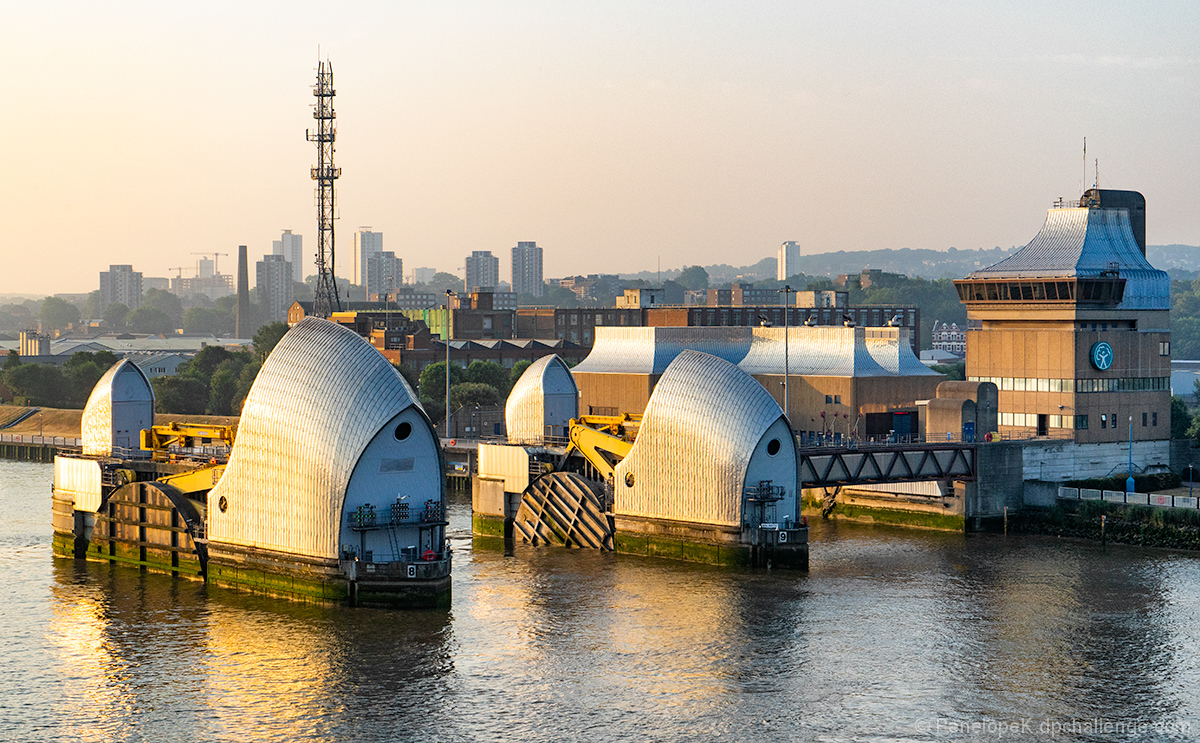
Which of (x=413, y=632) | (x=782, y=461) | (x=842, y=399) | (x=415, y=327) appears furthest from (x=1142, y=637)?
(x=415, y=327)

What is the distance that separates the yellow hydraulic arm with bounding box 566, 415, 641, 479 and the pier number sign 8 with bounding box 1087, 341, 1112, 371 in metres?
28.6

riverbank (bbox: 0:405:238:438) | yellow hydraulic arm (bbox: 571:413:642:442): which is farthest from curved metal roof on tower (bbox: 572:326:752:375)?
riverbank (bbox: 0:405:238:438)

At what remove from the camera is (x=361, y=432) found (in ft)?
185

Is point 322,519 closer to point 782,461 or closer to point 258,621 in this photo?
point 258,621

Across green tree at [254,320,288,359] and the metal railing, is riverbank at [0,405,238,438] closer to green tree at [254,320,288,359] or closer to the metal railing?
green tree at [254,320,288,359]

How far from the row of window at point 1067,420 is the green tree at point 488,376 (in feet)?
188

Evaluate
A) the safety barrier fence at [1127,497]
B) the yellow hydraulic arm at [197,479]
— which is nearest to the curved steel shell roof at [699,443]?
the yellow hydraulic arm at [197,479]

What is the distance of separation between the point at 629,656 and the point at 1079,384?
1783 inches

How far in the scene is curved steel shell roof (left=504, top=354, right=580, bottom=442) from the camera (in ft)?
271

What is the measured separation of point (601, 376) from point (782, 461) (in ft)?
144

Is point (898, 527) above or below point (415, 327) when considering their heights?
below

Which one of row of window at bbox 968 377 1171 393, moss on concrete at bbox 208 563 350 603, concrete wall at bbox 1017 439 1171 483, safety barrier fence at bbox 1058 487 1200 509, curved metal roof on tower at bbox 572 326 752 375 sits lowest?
moss on concrete at bbox 208 563 350 603

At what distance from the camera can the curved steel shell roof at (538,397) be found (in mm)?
82500

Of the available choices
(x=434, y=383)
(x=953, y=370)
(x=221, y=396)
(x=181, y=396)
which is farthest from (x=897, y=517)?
(x=181, y=396)
